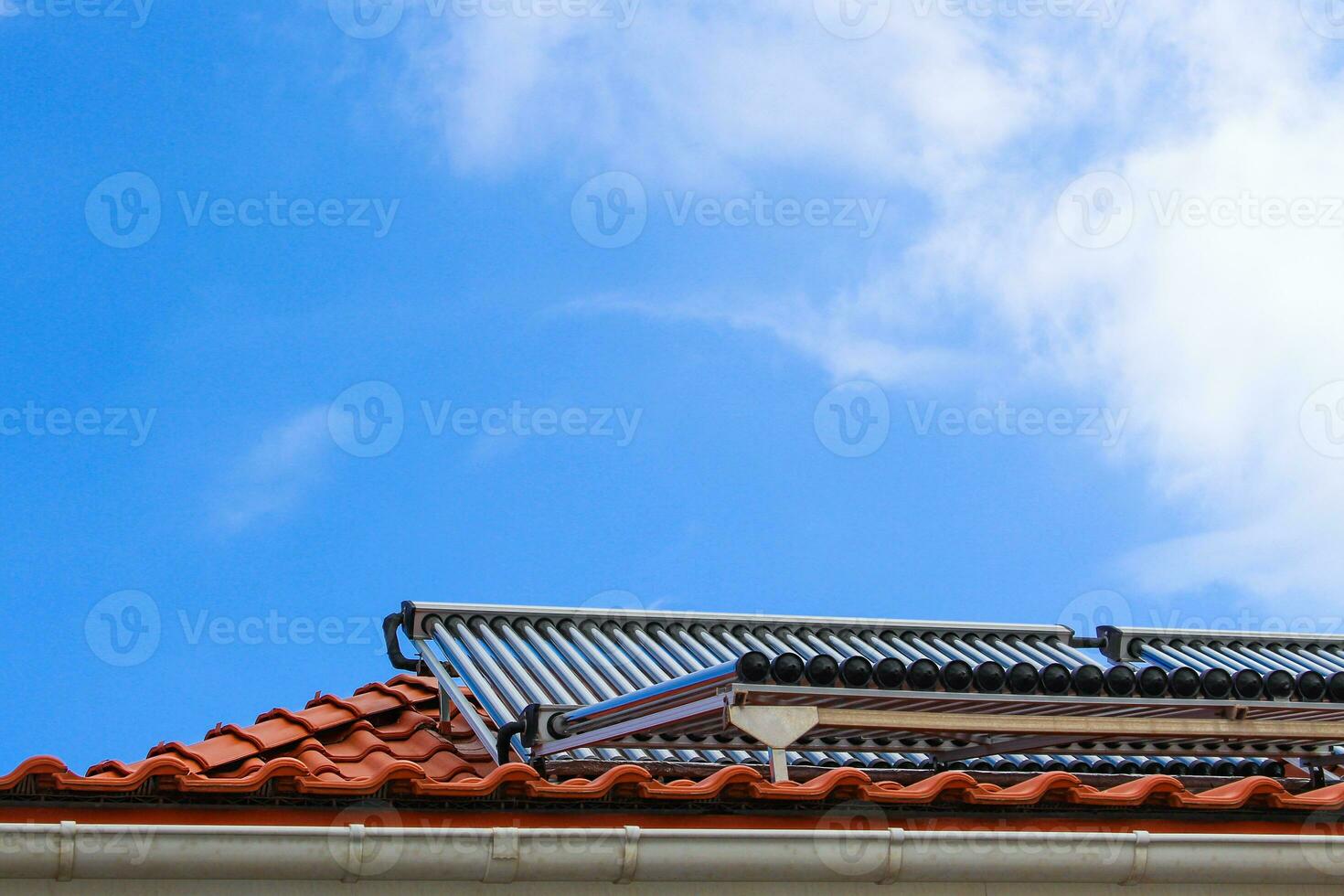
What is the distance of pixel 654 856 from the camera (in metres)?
5.82

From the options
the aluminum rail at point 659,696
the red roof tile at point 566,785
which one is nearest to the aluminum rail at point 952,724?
the aluminum rail at point 659,696

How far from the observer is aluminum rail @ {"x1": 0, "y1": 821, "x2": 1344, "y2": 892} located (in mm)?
5426

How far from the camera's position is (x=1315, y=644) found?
11.6m

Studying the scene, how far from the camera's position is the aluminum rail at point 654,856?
5.43 metres

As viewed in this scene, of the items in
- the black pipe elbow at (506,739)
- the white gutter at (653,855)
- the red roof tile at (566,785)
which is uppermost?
the black pipe elbow at (506,739)

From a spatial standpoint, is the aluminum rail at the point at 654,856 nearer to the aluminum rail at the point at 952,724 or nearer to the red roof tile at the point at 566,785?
the red roof tile at the point at 566,785

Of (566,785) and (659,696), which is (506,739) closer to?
(659,696)

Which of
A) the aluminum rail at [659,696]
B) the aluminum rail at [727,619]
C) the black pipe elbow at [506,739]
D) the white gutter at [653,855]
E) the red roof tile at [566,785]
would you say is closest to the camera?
the white gutter at [653,855]

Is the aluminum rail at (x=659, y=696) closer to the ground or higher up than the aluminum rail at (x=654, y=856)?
higher up

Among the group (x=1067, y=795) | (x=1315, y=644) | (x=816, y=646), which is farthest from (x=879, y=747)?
(x=1315, y=644)

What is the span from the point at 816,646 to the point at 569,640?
1.56 metres

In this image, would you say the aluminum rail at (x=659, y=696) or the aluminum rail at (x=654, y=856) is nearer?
the aluminum rail at (x=654, y=856)

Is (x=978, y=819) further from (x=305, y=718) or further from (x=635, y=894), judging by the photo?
(x=305, y=718)

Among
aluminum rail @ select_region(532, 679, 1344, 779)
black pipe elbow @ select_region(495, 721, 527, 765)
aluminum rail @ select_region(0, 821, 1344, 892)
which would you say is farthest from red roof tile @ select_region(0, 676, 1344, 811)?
aluminum rail @ select_region(532, 679, 1344, 779)
